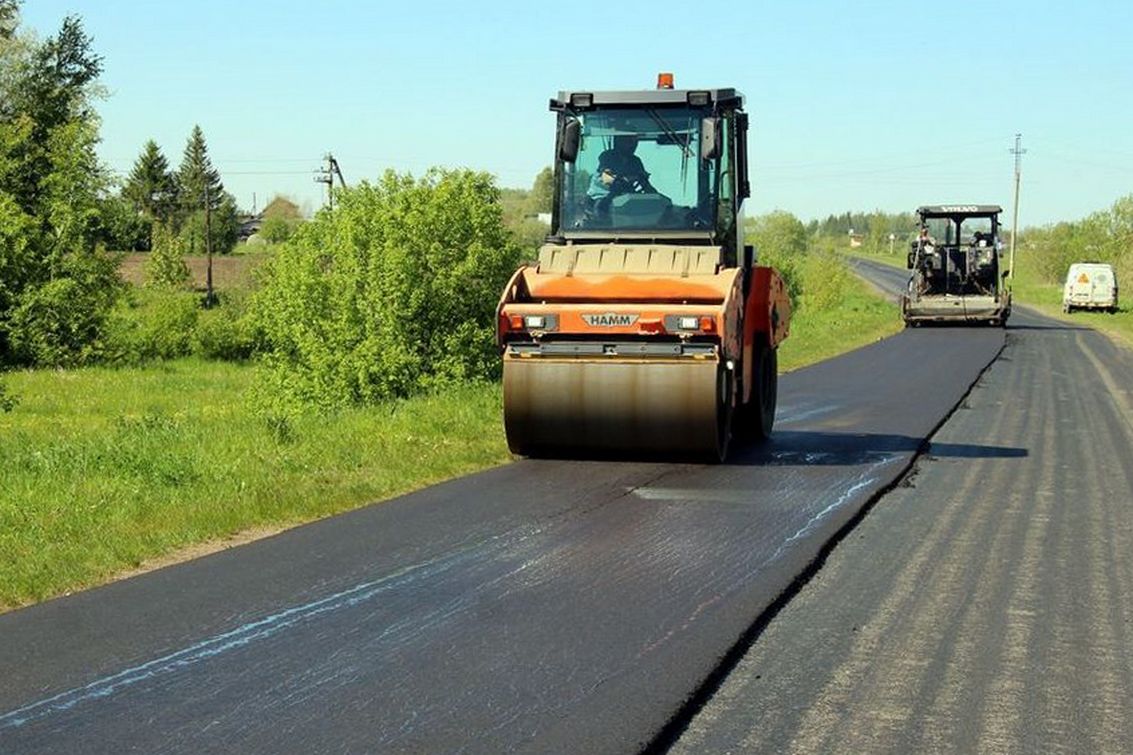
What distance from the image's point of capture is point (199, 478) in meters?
12.2

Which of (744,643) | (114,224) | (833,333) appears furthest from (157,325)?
(744,643)

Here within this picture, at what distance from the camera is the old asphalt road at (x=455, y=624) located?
5465 mm

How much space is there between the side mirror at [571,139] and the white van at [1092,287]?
179 ft

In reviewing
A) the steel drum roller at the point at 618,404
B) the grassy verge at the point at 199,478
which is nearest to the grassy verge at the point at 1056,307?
the grassy verge at the point at 199,478

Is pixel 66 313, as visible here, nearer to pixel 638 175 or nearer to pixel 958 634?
pixel 638 175

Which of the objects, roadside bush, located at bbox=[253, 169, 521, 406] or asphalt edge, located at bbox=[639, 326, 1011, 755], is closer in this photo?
asphalt edge, located at bbox=[639, 326, 1011, 755]

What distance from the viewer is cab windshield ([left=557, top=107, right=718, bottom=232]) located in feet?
45.4

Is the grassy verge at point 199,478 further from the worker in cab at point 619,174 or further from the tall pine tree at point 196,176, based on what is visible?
the tall pine tree at point 196,176

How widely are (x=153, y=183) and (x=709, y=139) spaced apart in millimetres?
127360

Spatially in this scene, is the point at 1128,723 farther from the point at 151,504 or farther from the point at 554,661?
the point at 151,504

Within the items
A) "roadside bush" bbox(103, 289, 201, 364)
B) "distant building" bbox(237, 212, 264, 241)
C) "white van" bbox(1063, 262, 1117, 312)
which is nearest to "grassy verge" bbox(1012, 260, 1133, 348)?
"white van" bbox(1063, 262, 1117, 312)

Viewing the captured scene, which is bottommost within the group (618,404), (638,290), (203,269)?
(618,404)

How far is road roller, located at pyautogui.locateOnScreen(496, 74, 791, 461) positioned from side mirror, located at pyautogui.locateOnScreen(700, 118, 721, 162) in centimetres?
2

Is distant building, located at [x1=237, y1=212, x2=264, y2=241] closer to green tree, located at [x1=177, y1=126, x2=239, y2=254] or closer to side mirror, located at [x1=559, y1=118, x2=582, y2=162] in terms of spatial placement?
green tree, located at [x1=177, y1=126, x2=239, y2=254]
